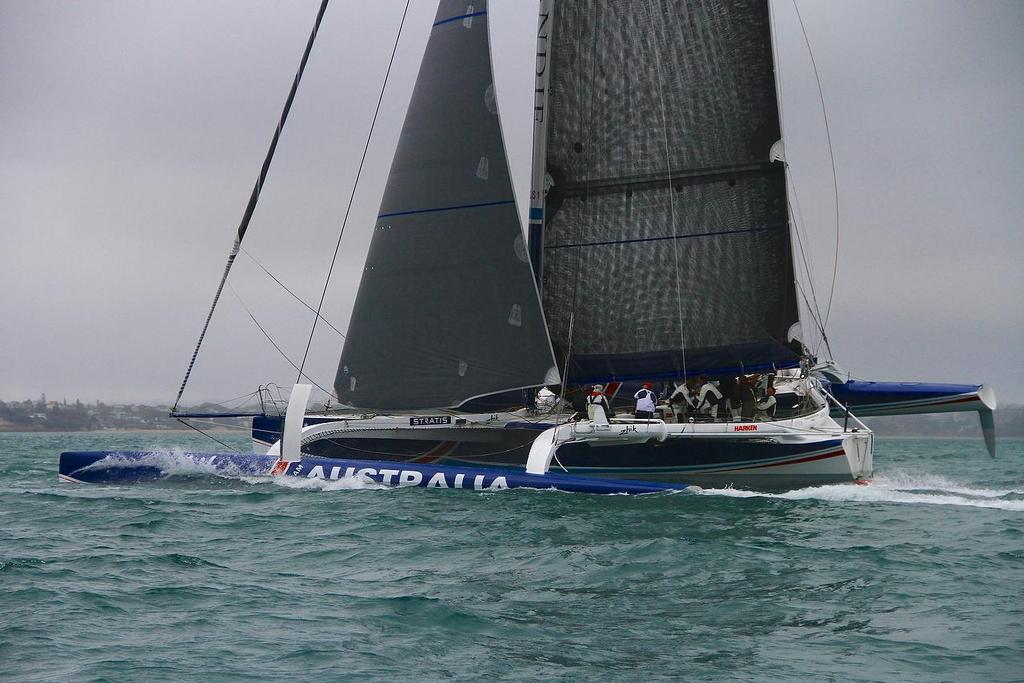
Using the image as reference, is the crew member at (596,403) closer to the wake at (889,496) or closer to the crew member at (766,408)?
the wake at (889,496)

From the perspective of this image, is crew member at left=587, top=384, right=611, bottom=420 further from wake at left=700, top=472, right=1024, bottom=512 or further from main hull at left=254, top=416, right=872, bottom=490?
wake at left=700, top=472, right=1024, bottom=512

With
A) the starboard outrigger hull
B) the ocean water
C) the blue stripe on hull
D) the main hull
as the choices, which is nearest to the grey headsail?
the main hull

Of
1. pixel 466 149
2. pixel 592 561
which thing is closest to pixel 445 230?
pixel 466 149

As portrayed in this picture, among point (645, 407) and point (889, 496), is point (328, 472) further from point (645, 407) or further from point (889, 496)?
point (889, 496)

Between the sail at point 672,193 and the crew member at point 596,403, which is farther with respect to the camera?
the sail at point 672,193

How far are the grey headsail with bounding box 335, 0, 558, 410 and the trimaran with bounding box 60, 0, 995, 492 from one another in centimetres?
3

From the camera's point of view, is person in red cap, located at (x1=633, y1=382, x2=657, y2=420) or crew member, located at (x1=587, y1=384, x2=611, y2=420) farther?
person in red cap, located at (x1=633, y1=382, x2=657, y2=420)

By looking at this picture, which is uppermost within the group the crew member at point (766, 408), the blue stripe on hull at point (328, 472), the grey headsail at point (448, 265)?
the grey headsail at point (448, 265)

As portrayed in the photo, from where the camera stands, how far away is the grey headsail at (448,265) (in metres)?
17.0

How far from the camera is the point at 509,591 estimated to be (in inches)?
326

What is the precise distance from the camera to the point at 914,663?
6.27 metres

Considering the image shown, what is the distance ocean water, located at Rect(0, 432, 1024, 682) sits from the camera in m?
6.29

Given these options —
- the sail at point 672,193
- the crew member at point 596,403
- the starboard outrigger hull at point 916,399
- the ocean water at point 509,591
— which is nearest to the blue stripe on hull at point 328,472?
the ocean water at point 509,591

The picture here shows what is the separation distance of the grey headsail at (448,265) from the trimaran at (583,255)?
0.11ft
